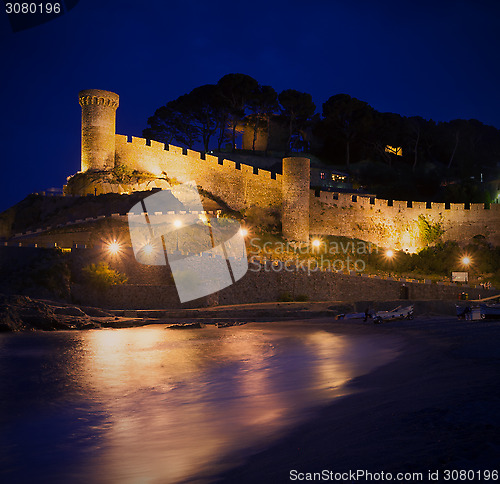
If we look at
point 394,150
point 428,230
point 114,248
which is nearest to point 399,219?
point 428,230

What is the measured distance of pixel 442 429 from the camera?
3979 mm

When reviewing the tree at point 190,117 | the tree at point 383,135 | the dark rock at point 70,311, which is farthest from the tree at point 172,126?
the dark rock at point 70,311

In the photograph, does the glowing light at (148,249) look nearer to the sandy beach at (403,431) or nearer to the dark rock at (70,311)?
the dark rock at (70,311)

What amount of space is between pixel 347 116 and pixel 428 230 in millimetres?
16333

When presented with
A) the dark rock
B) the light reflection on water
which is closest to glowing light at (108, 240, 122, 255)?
the dark rock

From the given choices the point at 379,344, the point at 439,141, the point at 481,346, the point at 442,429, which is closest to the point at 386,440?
the point at 442,429

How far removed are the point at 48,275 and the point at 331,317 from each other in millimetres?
11081

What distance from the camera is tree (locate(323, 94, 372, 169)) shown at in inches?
1720

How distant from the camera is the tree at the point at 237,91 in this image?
4216cm

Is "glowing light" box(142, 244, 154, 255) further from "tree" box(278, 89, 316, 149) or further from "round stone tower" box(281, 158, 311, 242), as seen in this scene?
"tree" box(278, 89, 316, 149)

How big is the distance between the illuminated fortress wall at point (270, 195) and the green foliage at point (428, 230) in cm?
11

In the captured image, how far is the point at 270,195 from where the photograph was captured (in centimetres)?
3156

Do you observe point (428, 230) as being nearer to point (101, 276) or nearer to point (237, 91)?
point (237, 91)

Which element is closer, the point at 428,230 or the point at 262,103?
the point at 428,230
